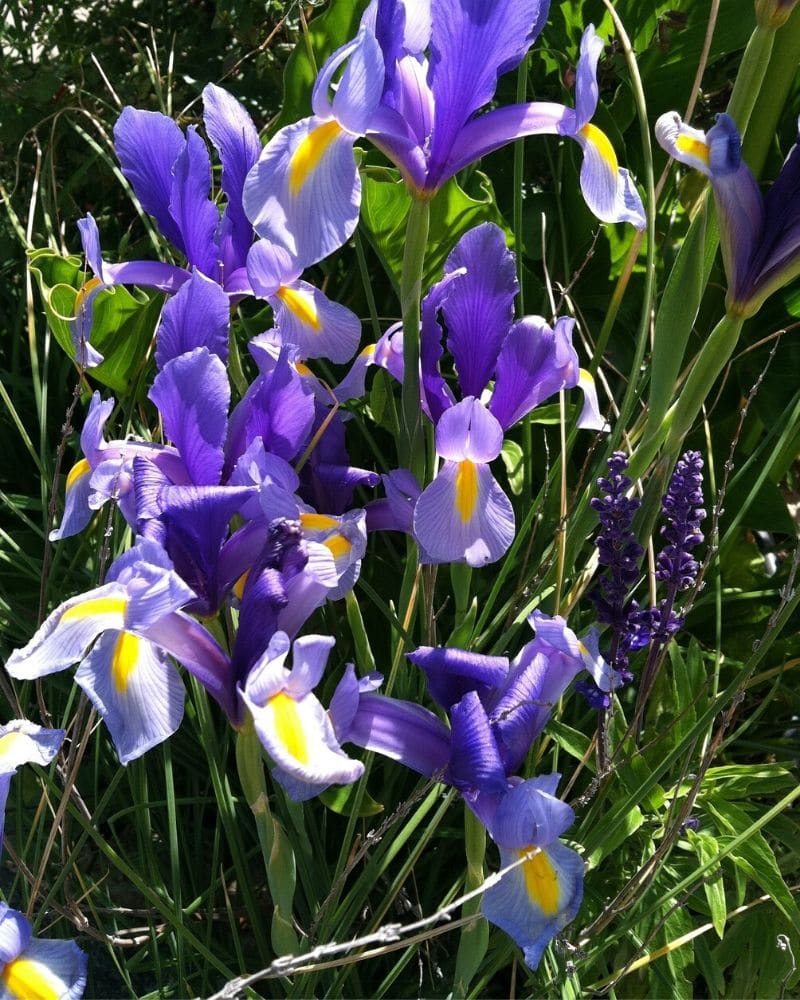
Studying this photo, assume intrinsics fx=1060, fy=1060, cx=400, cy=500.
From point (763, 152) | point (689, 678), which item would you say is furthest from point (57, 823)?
point (763, 152)

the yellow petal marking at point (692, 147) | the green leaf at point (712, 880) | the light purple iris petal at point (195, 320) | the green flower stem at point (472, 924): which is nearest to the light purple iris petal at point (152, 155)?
the light purple iris petal at point (195, 320)

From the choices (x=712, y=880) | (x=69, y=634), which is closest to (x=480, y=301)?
(x=69, y=634)

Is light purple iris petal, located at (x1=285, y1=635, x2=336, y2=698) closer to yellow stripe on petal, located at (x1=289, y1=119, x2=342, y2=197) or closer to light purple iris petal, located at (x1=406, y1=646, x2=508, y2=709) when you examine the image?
light purple iris petal, located at (x1=406, y1=646, x2=508, y2=709)

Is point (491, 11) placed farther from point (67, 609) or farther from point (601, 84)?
point (601, 84)

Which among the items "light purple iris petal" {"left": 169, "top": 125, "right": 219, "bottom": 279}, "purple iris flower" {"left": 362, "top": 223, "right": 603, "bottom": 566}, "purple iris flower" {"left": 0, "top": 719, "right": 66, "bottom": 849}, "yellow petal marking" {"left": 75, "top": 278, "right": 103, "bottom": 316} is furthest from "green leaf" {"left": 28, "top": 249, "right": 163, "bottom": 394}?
"purple iris flower" {"left": 0, "top": 719, "right": 66, "bottom": 849}

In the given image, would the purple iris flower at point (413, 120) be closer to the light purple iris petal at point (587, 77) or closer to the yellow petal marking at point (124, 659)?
the light purple iris petal at point (587, 77)

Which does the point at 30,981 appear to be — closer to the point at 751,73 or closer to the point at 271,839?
the point at 271,839
